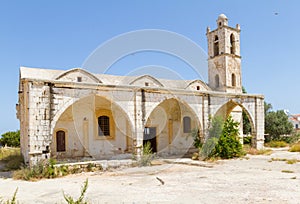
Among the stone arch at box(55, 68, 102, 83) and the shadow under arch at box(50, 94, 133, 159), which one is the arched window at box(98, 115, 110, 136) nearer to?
the shadow under arch at box(50, 94, 133, 159)

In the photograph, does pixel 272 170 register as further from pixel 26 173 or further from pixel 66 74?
pixel 66 74

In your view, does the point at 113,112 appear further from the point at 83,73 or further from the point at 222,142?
the point at 222,142

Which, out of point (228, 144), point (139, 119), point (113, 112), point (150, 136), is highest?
point (113, 112)

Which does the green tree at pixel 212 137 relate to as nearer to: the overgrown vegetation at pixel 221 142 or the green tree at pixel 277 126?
the overgrown vegetation at pixel 221 142

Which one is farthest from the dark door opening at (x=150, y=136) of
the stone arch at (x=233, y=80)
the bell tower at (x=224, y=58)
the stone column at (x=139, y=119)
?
the stone arch at (x=233, y=80)

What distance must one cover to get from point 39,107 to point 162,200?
556 centimetres

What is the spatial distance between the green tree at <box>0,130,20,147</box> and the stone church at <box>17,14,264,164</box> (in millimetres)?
11326

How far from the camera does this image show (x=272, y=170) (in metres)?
9.23

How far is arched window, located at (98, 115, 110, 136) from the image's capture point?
13.5m

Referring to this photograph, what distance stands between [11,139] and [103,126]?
14.9 metres

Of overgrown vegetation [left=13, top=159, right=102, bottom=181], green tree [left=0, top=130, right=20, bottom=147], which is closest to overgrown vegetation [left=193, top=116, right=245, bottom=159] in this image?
overgrown vegetation [left=13, top=159, right=102, bottom=181]

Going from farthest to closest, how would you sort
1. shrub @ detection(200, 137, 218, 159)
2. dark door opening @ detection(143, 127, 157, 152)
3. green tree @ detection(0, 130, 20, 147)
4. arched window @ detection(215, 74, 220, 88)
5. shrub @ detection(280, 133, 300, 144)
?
green tree @ detection(0, 130, 20, 147), shrub @ detection(280, 133, 300, 144), arched window @ detection(215, 74, 220, 88), dark door opening @ detection(143, 127, 157, 152), shrub @ detection(200, 137, 218, 159)

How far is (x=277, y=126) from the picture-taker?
22.3m

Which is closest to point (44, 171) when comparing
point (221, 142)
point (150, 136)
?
point (150, 136)
